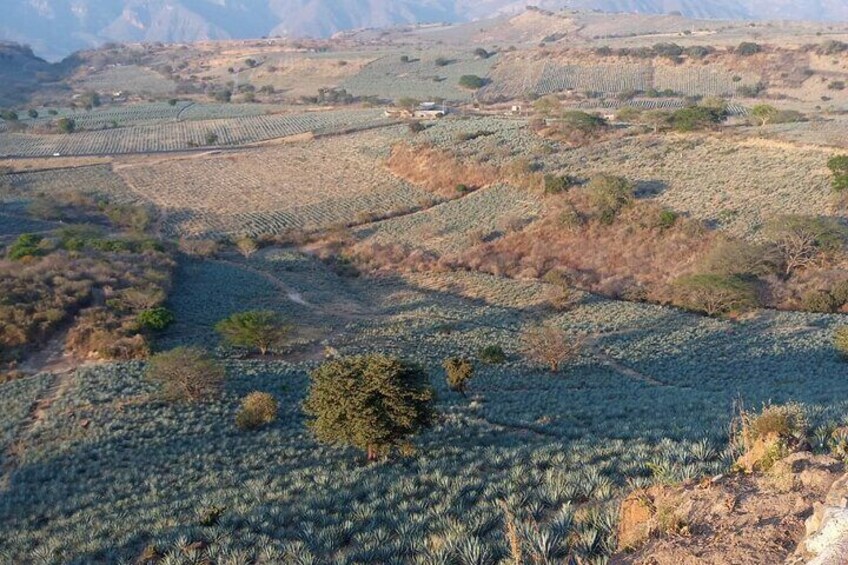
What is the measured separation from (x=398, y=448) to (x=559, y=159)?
40.5 metres

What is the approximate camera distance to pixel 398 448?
14.0 meters

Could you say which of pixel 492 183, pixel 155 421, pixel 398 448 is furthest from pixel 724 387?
pixel 492 183

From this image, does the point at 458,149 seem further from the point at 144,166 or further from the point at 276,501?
the point at 276,501

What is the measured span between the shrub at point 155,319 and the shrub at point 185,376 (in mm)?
6589

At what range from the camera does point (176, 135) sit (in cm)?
7588

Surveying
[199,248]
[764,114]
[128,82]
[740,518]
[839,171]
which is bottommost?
[199,248]

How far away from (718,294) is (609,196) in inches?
548

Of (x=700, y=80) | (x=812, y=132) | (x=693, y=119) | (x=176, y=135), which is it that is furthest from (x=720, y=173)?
(x=176, y=135)

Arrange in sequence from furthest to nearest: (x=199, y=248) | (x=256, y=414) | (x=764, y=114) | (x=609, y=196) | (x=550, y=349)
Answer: (x=764, y=114) → (x=199, y=248) → (x=609, y=196) → (x=550, y=349) → (x=256, y=414)

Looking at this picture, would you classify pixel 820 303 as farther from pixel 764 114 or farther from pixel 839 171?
pixel 764 114

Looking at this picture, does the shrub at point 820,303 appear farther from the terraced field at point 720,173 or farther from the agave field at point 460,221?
the agave field at point 460,221

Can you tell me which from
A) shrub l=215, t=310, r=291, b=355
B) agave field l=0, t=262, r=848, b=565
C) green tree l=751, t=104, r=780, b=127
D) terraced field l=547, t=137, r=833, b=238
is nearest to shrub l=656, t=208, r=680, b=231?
terraced field l=547, t=137, r=833, b=238

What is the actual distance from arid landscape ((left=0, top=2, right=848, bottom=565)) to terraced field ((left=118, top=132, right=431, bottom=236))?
36 cm

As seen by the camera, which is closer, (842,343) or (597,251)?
(842,343)
